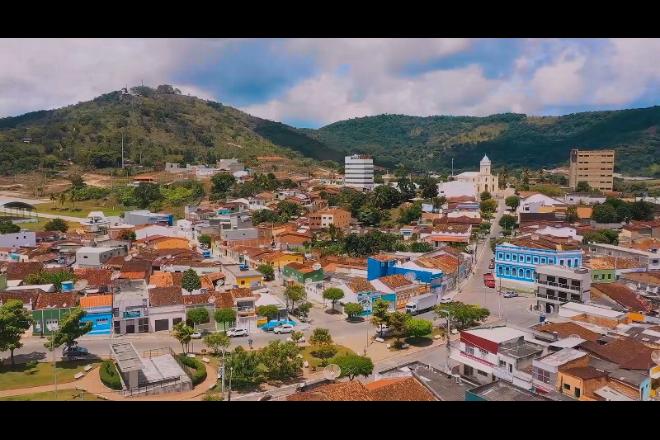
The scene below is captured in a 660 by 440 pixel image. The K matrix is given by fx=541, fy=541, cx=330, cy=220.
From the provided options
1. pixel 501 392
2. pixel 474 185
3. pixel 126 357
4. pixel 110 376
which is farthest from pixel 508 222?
pixel 110 376

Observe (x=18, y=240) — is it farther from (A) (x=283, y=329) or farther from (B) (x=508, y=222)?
(B) (x=508, y=222)

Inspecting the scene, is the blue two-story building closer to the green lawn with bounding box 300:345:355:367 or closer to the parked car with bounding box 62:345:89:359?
the green lawn with bounding box 300:345:355:367

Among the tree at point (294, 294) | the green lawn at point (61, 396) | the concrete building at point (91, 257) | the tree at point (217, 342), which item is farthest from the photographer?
the concrete building at point (91, 257)

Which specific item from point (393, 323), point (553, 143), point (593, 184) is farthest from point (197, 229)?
point (553, 143)

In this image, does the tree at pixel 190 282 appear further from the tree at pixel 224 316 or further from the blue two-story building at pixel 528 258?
the blue two-story building at pixel 528 258

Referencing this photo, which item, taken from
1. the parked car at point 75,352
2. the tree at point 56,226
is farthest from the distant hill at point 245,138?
the parked car at point 75,352

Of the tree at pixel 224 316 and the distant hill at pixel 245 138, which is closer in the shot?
the tree at pixel 224 316
